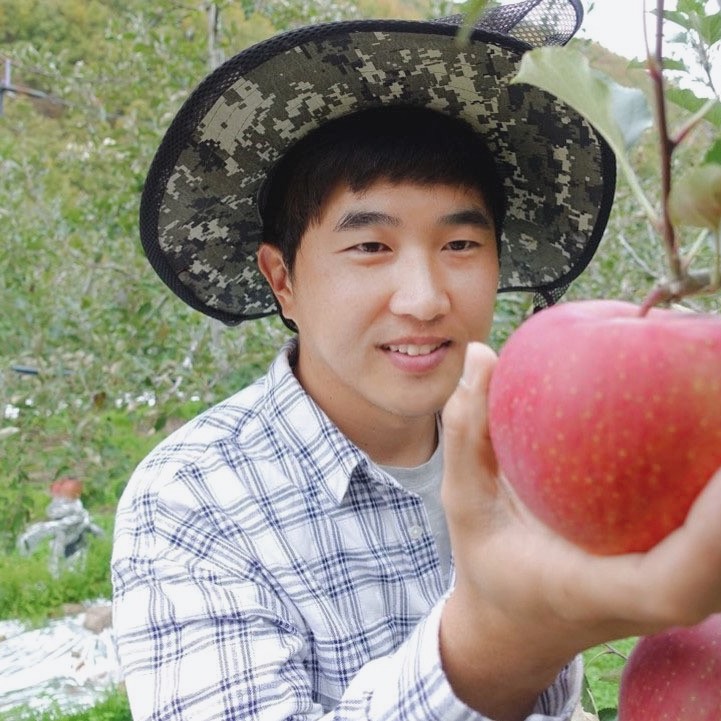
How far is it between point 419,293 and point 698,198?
0.56 m

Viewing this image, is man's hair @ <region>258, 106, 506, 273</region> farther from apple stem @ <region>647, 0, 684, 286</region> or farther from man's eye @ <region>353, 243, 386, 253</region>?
apple stem @ <region>647, 0, 684, 286</region>

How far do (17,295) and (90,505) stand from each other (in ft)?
2.29

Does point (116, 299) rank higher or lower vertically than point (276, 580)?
higher

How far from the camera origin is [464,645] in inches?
27.4

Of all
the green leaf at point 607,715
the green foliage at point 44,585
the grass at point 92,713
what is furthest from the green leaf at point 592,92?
the green foliage at point 44,585

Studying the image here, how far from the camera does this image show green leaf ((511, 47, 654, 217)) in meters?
0.53

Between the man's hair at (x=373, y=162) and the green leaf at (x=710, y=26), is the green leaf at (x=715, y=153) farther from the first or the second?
the man's hair at (x=373, y=162)

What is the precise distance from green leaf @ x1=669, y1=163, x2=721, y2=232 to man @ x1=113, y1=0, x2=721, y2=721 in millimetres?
252

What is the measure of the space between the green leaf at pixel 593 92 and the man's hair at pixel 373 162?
57 cm

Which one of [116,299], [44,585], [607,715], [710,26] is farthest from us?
[44,585]

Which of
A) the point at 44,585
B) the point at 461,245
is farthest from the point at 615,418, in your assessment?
the point at 44,585

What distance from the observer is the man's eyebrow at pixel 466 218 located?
1088mm

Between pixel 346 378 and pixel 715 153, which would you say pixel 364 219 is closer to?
pixel 346 378

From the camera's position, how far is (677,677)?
62cm
